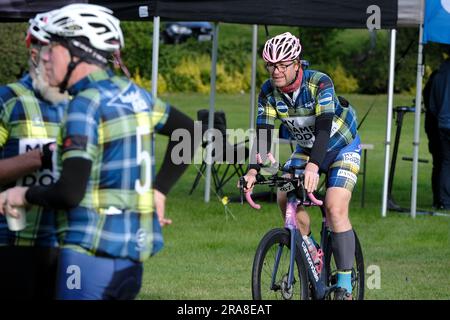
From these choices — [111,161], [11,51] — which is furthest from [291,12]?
[11,51]

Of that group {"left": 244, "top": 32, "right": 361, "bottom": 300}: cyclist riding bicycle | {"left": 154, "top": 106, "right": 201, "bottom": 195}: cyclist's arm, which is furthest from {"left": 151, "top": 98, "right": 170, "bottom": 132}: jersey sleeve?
{"left": 244, "top": 32, "right": 361, "bottom": 300}: cyclist riding bicycle

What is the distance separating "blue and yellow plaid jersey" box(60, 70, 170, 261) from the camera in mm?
4875

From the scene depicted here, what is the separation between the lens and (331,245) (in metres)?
8.21

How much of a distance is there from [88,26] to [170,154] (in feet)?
2.62

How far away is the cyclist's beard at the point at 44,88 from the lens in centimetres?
537

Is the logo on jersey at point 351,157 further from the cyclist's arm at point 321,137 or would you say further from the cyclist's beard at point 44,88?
the cyclist's beard at point 44,88

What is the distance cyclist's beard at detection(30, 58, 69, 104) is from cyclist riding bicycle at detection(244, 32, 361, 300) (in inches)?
93.3

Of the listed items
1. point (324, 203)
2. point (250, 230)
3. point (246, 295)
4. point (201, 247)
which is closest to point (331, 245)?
point (324, 203)

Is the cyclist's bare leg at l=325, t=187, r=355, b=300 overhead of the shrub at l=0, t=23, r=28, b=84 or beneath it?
beneath

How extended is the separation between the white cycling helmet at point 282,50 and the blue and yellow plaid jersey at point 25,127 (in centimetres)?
241

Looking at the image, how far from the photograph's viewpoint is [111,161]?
4.94 meters

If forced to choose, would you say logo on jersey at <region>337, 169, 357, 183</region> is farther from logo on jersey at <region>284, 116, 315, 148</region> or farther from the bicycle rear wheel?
the bicycle rear wheel

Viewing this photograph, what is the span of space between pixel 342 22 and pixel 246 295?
479 centimetres

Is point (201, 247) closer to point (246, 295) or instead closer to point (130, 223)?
point (246, 295)
